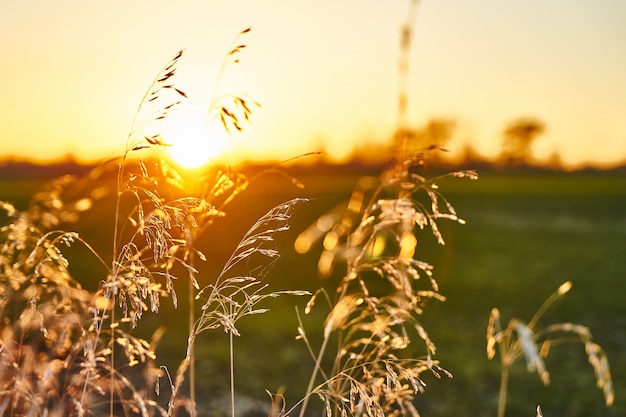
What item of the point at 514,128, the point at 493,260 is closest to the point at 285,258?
the point at 493,260

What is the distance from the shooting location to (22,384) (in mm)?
1484

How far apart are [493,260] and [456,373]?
7.26m

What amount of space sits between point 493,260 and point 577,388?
7533 mm

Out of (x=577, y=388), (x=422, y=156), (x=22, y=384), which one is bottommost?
(x=577, y=388)

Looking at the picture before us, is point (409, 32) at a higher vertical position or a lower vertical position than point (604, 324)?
higher

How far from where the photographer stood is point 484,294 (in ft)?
36.0

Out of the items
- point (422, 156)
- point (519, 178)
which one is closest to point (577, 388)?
point (422, 156)

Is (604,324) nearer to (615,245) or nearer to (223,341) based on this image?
(223,341)

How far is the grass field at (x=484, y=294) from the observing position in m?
6.15

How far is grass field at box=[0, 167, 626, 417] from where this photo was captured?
615cm

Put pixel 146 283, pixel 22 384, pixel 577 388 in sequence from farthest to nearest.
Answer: pixel 577 388, pixel 22 384, pixel 146 283

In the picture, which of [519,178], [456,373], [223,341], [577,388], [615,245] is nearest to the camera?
[577,388]

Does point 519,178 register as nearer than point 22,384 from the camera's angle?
No

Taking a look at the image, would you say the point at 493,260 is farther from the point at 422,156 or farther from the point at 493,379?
the point at 422,156
